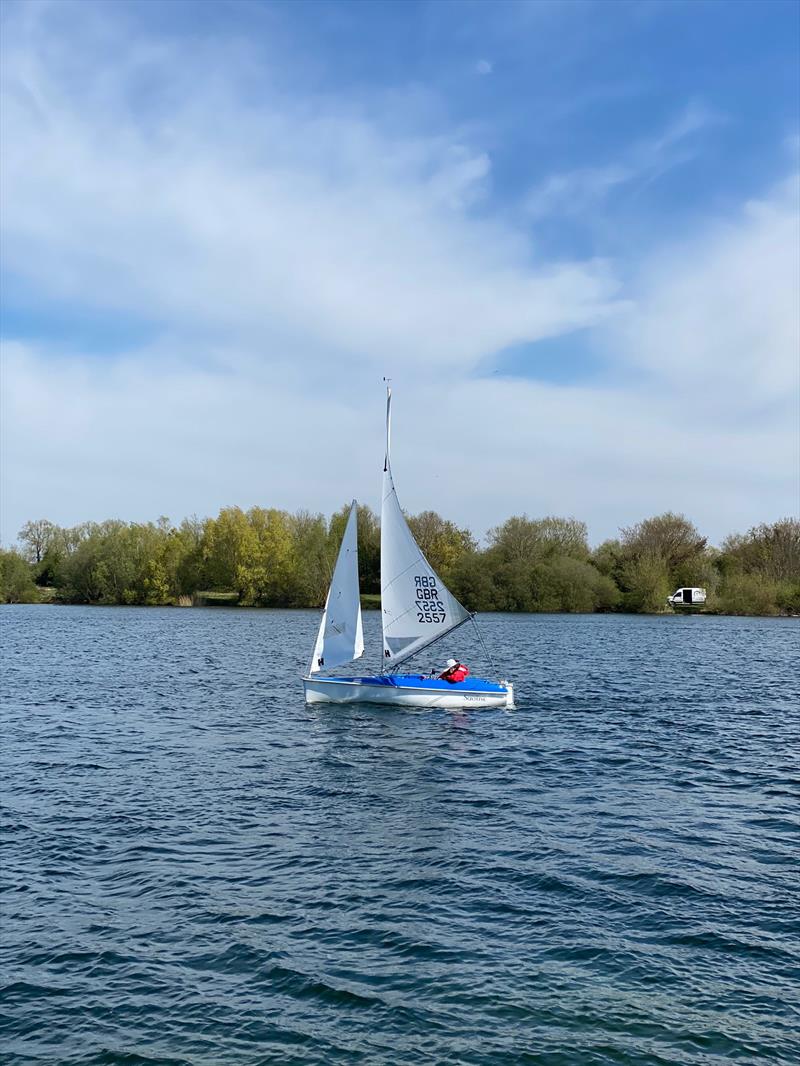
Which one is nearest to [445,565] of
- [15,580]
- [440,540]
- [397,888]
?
[440,540]

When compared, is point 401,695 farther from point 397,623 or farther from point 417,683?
point 397,623

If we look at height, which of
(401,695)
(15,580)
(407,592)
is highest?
(15,580)

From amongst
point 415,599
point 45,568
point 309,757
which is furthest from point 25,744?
point 45,568

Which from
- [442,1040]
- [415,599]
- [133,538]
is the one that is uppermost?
[133,538]

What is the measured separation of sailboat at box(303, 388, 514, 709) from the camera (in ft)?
123

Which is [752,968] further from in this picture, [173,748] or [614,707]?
[614,707]

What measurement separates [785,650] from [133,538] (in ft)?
350

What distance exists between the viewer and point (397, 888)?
16969 millimetres

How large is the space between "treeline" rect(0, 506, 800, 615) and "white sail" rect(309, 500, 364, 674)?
296ft

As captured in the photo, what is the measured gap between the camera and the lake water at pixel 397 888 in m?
11.9

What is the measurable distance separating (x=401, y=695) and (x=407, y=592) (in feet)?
13.8

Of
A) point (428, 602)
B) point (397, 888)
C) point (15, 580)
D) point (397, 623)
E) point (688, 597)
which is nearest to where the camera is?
point (397, 888)

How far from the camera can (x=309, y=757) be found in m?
28.8

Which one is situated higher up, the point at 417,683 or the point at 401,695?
the point at 417,683
